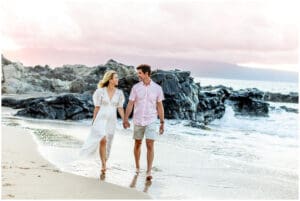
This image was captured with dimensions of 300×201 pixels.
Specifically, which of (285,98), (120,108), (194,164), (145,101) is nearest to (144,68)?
(145,101)

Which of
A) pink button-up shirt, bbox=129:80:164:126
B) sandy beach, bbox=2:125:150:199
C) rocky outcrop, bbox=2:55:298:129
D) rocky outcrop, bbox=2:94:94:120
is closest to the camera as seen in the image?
sandy beach, bbox=2:125:150:199

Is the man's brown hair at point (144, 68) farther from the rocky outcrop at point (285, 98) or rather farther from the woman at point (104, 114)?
the rocky outcrop at point (285, 98)

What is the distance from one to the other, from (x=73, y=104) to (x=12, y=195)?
44.3ft

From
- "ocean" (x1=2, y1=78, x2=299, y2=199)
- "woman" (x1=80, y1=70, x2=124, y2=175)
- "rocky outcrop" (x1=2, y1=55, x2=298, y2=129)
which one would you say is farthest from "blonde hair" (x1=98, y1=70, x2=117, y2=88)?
"rocky outcrop" (x1=2, y1=55, x2=298, y2=129)

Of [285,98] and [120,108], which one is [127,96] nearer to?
[120,108]

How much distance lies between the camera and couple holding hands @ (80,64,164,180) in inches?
348

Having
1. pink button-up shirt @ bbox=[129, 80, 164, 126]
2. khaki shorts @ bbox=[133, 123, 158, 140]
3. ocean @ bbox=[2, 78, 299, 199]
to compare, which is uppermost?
pink button-up shirt @ bbox=[129, 80, 164, 126]

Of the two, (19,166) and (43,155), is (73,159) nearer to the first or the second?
(43,155)

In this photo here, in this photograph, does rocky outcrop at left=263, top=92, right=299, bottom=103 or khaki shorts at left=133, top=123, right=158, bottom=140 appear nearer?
khaki shorts at left=133, top=123, right=158, bottom=140

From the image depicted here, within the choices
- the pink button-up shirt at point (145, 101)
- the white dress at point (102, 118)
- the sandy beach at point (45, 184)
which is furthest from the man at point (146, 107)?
the sandy beach at point (45, 184)

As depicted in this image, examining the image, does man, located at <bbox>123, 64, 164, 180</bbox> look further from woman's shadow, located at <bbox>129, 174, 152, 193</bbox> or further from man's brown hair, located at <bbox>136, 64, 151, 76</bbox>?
woman's shadow, located at <bbox>129, 174, 152, 193</bbox>

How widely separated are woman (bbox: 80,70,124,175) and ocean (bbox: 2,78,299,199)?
0.40 meters

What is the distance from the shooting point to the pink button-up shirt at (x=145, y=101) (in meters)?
8.88

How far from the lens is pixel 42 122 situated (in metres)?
17.5
